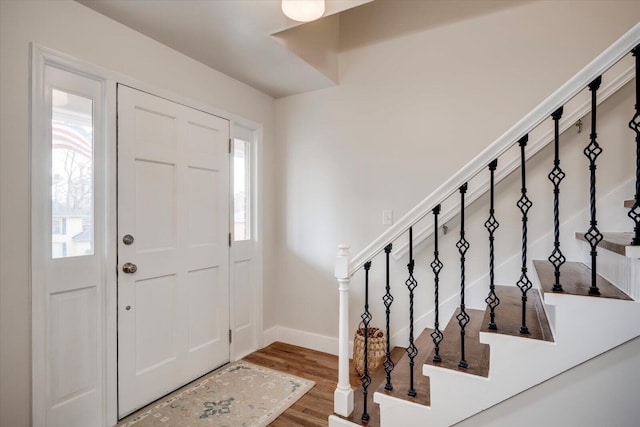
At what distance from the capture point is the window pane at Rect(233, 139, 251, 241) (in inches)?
113

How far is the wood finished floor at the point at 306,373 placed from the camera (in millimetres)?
1991

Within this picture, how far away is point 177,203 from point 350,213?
4.63ft

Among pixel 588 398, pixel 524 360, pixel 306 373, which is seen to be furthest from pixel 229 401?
pixel 588 398

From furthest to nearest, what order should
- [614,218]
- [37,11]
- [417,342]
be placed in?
1. [417,342]
2. [614,218]
3. [37,11]

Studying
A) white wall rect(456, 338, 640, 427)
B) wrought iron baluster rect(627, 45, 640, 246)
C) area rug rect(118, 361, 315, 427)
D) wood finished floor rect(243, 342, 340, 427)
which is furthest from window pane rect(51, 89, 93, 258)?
wrought iron baluster rect(627, 45, 640, 246)

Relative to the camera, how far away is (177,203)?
232 cm

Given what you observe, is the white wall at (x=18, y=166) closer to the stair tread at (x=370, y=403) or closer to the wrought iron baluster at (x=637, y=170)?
the stair tread at (x=370, y=403)

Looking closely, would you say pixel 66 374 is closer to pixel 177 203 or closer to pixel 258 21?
pixel 177 203

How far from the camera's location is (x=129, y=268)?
2023 mm

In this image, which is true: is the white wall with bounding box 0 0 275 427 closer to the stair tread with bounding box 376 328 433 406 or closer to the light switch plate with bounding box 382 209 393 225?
the stair tread with bounding box 376 328 433 406

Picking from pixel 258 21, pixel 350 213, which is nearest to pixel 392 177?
pixel 350 213

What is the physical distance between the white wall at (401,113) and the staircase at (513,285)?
15 cm

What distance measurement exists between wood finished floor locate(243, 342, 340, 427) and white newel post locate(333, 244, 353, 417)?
0.30m

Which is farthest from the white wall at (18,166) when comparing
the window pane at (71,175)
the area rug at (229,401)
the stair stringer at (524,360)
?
the stair stringer at (524,360)
